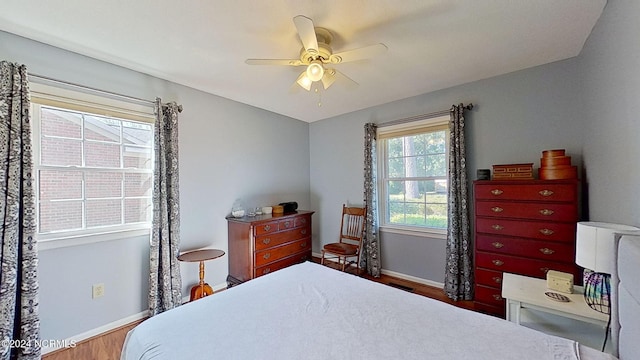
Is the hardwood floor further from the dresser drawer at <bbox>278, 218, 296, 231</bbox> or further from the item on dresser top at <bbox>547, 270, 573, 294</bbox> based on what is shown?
the item on dresser top at <bbox>547, 270, 573, 294</bbox>

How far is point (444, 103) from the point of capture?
307 cm

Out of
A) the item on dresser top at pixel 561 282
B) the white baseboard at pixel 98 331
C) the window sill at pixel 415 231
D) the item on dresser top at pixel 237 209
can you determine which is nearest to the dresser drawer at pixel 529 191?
the item on dresser top at pixel 561 282

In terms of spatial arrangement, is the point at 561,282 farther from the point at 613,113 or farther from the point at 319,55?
the point at 319,55

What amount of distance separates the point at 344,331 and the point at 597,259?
1409 millimetres

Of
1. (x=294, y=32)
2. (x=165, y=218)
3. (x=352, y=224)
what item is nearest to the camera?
(x=294, y=32)

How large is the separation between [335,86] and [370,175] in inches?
51.0

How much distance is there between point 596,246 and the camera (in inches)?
54.9

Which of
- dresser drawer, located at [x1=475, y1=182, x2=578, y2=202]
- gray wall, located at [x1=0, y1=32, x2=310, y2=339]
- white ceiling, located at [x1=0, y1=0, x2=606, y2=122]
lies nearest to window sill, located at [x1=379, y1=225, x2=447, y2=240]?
dresser drawer, located at [x1=475, y1=182, x2=578, y2=202]

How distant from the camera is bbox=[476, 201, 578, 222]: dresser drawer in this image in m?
2.09

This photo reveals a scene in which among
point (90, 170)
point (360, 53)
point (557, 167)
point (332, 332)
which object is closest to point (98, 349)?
point (90, 170)

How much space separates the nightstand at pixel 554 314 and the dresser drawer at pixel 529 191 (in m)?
0.71

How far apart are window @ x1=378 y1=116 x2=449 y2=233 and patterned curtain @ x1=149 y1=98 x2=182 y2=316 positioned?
2.55 meters

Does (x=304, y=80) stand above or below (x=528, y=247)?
above

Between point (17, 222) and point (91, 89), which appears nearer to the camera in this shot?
point (17, 222)
